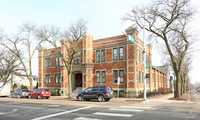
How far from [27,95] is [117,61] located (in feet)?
50.0

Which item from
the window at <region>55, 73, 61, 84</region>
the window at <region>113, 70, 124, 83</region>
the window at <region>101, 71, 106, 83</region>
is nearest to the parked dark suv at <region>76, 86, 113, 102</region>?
the window at <region>113, 70, 124, 83</region>

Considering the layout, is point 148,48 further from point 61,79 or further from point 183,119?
point 183,119

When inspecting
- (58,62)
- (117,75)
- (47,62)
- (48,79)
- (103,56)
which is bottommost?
(48,79)

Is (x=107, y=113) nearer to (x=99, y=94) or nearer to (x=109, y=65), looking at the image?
(x=99, y=94)

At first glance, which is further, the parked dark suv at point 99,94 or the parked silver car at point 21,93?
the parked silver car at point 21,93

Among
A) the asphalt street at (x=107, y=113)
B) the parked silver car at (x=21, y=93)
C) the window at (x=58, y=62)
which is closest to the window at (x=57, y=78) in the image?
the window at (x=58, y=62)

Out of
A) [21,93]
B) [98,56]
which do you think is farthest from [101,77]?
[21,93]

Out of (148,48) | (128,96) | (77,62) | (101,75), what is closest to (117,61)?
(101,75)

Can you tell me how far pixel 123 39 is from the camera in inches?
1107

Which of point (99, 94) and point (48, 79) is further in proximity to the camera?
point (48, 79)

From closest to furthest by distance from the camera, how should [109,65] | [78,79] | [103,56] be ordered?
[109,65] → [103,56] → [78,79]

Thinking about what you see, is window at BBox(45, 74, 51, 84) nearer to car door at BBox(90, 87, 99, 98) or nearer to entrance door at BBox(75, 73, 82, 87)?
entrance door at BBox(75, 73, 82, 87)

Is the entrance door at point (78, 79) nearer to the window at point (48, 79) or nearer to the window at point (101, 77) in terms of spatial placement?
the window at point (101, 77)

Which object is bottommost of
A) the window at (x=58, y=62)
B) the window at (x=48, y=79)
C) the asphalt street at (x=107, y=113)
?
the asphalt street at (x=107, y=113)
